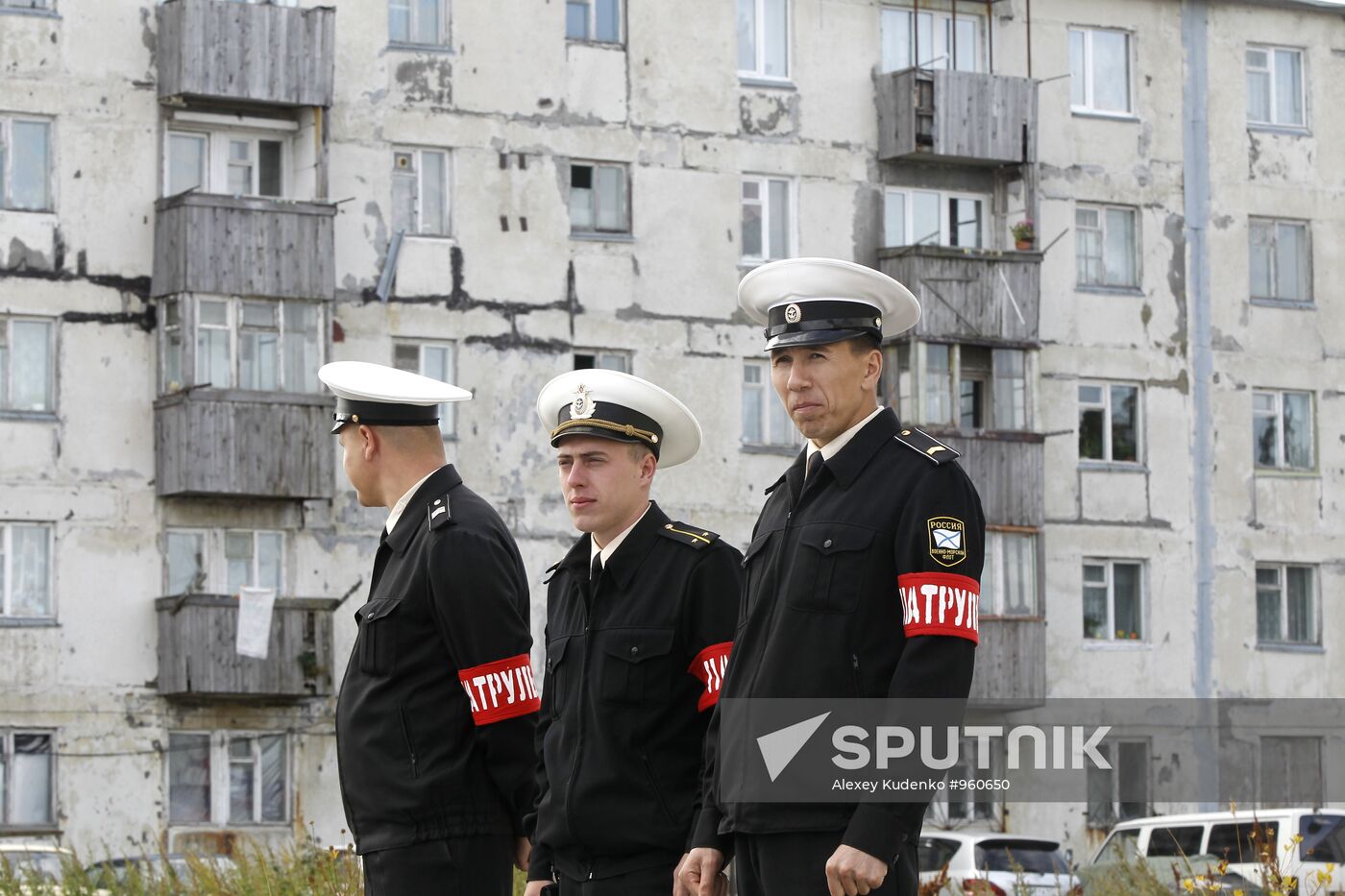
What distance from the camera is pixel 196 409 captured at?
3453 centimetres

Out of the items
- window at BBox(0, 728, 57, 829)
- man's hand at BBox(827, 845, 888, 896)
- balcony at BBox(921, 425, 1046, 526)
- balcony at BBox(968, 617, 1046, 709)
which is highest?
balcony at BBox(921, 425, 1046, 526)

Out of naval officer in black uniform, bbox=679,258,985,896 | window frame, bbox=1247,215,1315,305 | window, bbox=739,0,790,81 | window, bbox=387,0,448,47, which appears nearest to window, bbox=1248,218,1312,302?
window frame, bbox=1247,215,1315,305

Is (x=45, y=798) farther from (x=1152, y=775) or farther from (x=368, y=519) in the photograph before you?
(x=1152, y=775)

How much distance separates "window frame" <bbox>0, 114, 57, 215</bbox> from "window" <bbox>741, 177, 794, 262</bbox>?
34.2ft

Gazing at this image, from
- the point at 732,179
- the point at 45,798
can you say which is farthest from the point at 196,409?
the point at 732,179

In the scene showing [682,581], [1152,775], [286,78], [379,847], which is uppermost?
[286,78]

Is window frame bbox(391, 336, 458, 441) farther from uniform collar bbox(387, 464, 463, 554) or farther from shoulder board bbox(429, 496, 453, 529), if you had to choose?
shoulder board bbox(429, 496, 453, 529)

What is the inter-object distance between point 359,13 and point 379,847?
30.1 meters

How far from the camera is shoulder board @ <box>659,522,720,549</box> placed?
8367mm

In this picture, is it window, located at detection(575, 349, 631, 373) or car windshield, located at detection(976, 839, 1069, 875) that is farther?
window, located at detection(575, 349, 631, 373)

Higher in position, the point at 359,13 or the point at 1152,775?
the point at 359,13

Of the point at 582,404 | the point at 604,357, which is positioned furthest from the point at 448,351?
the point at 582,404

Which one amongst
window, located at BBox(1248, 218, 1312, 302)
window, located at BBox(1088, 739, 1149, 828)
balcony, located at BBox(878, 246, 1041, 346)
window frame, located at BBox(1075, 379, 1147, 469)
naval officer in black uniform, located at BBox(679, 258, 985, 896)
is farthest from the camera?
window, located at BBox(1248, 218, 1312, 302)

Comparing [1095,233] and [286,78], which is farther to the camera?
[1095,233]
